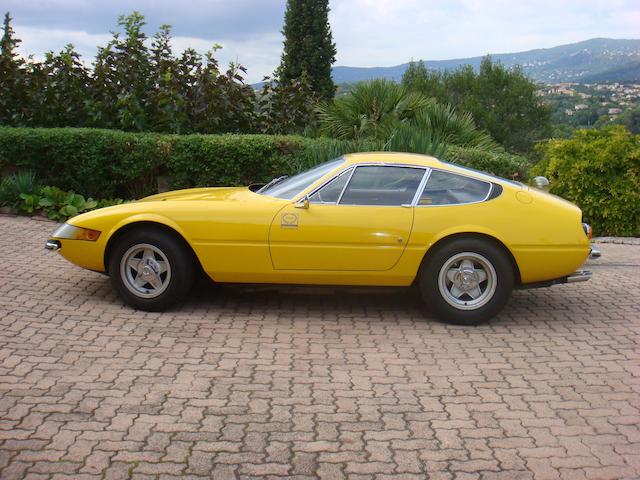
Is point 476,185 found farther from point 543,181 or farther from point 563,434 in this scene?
point 563,434

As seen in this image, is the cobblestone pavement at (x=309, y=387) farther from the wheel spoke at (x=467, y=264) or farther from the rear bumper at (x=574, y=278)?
the wheel spoke at (x=467, y=264)

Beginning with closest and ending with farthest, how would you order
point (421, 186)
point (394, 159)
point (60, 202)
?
point (421, 186)
point (394, 159)
point (60, 202)

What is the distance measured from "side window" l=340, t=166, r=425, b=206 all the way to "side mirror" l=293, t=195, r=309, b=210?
0.97 ft

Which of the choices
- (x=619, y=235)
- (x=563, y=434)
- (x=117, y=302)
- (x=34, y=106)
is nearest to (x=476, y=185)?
(x=563, y=434)

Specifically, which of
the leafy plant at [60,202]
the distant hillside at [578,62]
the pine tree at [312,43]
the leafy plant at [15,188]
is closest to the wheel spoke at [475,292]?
the leafy plant at [60,202]

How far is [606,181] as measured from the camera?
9984 millimetres

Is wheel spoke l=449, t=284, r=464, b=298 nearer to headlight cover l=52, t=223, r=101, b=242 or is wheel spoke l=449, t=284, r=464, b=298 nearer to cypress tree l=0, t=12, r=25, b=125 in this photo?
headlight cover l=52, t=223, r=101, b=242

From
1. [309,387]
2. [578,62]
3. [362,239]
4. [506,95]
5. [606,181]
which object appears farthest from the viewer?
[578,62]

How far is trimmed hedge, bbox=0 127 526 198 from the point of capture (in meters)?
10.2

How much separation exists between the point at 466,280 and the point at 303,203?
149 centimetres

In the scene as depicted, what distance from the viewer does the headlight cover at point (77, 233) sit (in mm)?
6188

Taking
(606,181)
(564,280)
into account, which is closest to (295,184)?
(564,280)

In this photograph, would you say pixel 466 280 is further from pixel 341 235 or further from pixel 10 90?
pixel 10 90

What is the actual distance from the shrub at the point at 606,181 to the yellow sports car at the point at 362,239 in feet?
13.4
